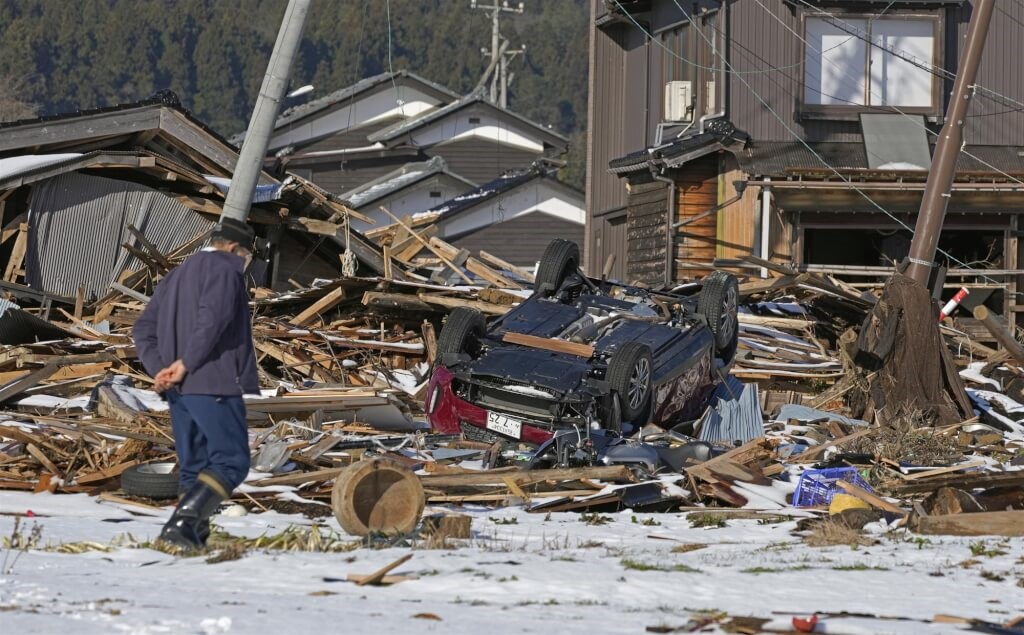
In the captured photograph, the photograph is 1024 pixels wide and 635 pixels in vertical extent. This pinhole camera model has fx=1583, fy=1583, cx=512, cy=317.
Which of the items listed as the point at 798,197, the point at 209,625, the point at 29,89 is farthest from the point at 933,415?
the point at 29,89

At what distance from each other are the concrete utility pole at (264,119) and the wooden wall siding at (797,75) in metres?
13.4

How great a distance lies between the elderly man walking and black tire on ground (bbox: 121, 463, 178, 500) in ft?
5.65

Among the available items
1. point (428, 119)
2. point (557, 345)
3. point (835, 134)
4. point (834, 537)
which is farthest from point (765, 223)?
point (428, 119)

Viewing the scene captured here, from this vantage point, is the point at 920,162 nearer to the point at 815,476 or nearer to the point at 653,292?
the point at 653,292

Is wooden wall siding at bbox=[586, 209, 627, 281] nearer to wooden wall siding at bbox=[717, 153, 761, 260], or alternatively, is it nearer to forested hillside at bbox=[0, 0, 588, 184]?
wooden wall siding at bbox=[717, 153, 761, 260]

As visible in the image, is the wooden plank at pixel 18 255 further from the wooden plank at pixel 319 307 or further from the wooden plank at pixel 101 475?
the wooden plank at pixel 101 475

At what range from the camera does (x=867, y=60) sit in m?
27.2

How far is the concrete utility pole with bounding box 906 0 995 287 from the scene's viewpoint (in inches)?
696

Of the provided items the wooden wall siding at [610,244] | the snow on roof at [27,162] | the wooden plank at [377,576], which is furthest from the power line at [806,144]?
the wooden plank at [377,576]

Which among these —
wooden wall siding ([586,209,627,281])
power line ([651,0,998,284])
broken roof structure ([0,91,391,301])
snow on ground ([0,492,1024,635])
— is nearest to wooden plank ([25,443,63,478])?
snow on ground ([0,492,1024,635])

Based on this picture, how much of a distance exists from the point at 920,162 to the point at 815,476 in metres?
16.2

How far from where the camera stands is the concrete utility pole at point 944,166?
17688 millimetres

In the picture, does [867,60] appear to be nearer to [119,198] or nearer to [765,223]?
[765,223]

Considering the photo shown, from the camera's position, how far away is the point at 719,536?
9703mm
